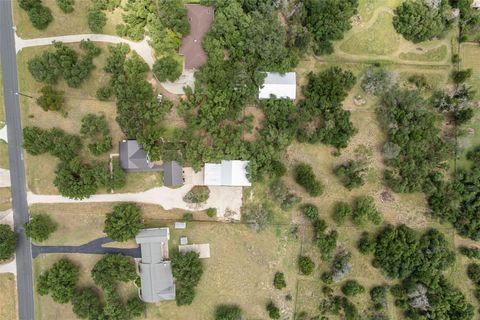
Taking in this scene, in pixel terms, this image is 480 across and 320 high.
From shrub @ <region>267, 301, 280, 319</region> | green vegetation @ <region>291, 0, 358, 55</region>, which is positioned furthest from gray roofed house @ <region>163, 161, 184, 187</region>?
green vegetation @ <region>291, 0, 358, 55</region>

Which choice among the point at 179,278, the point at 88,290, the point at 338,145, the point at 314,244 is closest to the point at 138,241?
the point at 179,278

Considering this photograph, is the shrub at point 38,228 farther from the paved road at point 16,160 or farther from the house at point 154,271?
the house at point 154,271

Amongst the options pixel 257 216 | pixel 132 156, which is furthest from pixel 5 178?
pixel 257 216

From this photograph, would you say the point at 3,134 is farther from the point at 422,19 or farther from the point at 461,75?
the point at 461,75

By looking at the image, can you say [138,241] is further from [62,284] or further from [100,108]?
[100,108]

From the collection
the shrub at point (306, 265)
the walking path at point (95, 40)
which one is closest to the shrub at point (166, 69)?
the walking path at point (95, 40)

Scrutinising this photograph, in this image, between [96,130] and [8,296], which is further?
[8,296]
